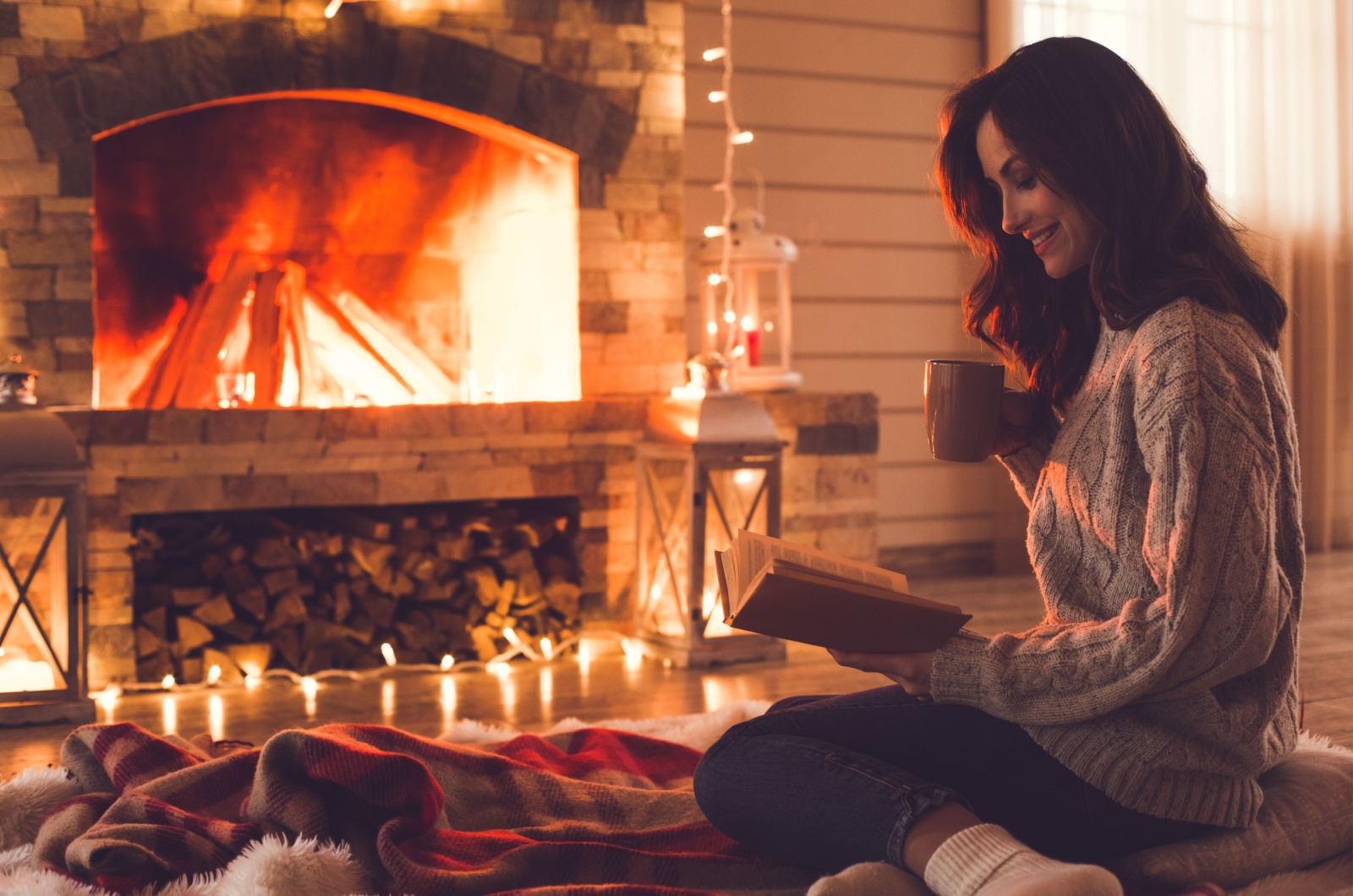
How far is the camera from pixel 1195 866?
139cm

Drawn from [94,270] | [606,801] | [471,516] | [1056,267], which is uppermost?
[94,270]

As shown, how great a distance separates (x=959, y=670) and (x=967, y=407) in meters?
0.37

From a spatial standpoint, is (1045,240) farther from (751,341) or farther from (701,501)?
(751,341)

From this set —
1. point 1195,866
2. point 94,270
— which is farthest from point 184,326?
point 1195,866

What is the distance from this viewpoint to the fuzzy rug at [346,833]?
4.93 feet

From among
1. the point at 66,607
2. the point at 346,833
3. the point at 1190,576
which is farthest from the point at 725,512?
the point at 1190,576

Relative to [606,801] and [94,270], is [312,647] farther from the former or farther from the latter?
[606,801]

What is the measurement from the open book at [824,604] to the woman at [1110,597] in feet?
0.14

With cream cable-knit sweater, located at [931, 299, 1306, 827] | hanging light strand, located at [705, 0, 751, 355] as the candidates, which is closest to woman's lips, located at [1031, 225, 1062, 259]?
cream cable-knit sweater, located at [931, 299, 1306, 827]

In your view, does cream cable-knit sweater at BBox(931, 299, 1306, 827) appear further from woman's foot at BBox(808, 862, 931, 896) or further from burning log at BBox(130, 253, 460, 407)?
burning log at BBox(130, 253, 460, 407)

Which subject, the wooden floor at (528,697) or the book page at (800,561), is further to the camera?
the wooden floor at (528,697)

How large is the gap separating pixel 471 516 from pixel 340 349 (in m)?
0.52

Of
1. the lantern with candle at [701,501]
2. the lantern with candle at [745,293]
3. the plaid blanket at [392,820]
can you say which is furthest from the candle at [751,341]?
the plaid blanket at [392,820]

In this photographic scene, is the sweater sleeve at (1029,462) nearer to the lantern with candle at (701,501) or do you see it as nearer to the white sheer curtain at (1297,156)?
the lantern with candle at (701,501)
